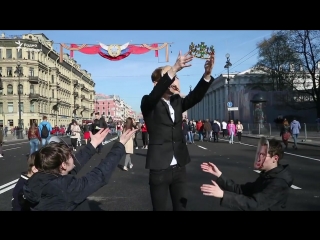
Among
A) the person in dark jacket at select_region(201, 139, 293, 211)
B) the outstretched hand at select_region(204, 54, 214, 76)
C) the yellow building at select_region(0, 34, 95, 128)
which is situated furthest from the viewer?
the yellow building at select_region(0, 34, 95, 128)

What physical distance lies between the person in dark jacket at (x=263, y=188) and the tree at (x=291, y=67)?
41.6 metres

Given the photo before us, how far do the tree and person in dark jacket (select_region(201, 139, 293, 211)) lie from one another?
1638 inches

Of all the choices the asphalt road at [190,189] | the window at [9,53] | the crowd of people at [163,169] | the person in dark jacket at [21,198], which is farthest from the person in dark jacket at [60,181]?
the window at [9,53]

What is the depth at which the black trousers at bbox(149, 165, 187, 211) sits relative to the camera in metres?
3.04

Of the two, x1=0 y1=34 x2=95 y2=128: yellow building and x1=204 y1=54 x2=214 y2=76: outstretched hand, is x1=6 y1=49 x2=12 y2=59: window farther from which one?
x1=204 y1=54 x2=214 y2=76: outstretched hand

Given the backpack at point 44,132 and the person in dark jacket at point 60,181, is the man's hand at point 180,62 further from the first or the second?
the backpack at point 44,132

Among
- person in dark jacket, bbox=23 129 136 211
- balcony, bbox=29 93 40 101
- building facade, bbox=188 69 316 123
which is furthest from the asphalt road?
balcony, bbox=29 93 40 101

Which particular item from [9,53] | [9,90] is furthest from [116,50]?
[9,90]

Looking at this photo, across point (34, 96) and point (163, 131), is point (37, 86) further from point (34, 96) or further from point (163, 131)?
point (163, 131)

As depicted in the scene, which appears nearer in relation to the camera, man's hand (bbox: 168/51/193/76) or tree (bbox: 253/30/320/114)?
man's hand (bbox: 168/51/193/76)

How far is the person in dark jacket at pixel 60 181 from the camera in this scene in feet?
8.95

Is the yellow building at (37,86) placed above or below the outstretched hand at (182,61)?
above
